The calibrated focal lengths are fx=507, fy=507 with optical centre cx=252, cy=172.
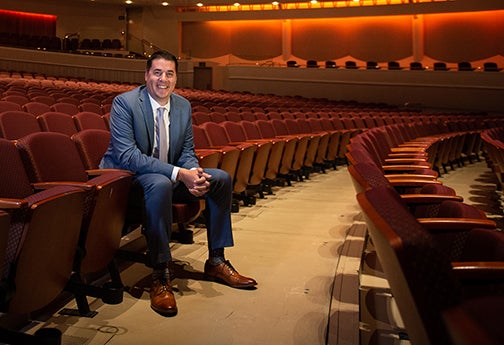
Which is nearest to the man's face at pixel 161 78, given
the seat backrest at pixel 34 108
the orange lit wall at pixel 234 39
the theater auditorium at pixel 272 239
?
the theater auditorium at pixel 272 239

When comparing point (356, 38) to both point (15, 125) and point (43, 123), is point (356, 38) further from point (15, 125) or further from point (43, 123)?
point (15, 125)

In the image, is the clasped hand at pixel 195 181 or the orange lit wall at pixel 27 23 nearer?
the clasped hand at pixel 195 181

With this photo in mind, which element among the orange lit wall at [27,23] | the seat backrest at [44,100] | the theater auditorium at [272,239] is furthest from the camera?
the orange lit wall at [27,23]

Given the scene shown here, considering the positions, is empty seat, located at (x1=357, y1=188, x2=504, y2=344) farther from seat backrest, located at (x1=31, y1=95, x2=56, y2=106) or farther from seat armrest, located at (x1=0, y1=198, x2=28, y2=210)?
seat backrest, located at (x1=31, y1=95, x2=56, y2=106)

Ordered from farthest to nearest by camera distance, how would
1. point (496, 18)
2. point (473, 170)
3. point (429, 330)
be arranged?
point (496, 18) < point (473, 170) < point (429, 330)

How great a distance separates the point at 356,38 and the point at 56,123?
8759mm

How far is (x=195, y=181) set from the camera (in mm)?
1314

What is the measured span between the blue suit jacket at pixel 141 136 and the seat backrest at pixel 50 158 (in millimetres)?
112

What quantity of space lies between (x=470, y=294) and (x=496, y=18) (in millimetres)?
9546

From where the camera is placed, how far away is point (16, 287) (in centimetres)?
85

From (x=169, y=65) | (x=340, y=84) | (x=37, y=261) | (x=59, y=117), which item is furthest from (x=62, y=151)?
(x=340, y=84)

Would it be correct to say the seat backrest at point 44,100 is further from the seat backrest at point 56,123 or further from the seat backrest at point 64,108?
the seat backrest at point 56,123

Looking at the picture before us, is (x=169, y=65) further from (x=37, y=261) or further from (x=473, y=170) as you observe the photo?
(x=473, y=170)

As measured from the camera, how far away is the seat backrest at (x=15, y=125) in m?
1.82
